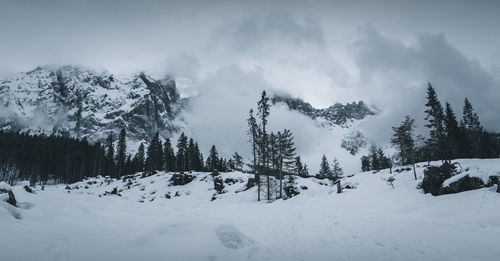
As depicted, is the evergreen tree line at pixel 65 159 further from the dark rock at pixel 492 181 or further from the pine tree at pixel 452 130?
the dark rock at pixel 492 181

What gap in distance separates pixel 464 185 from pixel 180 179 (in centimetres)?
4480

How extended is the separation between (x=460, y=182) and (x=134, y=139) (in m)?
195

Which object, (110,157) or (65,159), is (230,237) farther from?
(110,157)

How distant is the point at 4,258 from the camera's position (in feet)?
17.3

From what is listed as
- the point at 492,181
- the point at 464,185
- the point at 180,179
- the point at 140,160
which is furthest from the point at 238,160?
the point at 492,181

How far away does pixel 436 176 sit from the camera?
63.2ft

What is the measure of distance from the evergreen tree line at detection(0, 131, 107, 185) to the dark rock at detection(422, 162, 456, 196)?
7932 cm

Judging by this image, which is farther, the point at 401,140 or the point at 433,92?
the point at 401,140

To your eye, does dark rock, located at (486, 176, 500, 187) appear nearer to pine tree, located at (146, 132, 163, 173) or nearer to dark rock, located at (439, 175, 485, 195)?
dark rock, located at (439, 175, 485, 195)

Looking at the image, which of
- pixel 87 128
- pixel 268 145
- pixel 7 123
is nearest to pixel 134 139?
pixel 87 128

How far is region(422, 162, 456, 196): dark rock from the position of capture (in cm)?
1866

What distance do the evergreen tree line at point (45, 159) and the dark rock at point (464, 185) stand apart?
8024 centimetres

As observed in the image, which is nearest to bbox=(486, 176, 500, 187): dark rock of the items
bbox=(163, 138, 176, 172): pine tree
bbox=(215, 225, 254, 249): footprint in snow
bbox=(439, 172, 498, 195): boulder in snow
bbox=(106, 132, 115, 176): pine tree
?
bbox=(439, 172, 498, 195): boulder in snow

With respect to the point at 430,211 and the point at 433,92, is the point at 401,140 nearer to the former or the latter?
the point at 433,92
